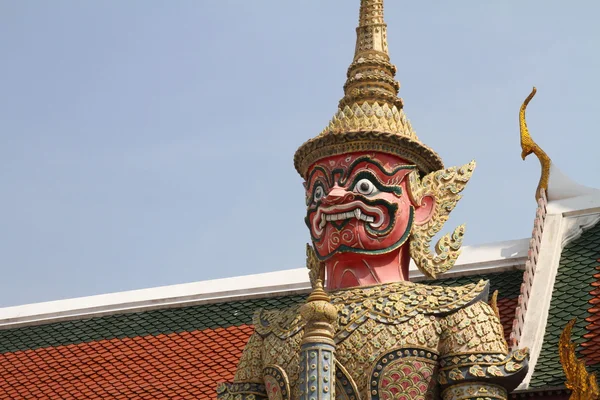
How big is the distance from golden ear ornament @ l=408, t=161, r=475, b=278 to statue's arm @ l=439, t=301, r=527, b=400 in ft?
2.12

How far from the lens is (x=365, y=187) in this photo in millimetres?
8664

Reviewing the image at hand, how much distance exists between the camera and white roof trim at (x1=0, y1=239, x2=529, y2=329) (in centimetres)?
1199

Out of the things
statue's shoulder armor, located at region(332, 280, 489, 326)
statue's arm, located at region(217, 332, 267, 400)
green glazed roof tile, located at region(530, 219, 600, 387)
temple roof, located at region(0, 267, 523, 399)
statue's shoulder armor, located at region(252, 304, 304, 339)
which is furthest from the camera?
temple roof, located at region(0, 267, 523, 399)

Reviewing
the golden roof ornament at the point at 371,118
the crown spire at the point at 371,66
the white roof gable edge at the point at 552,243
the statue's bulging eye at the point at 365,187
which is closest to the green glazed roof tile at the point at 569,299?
the white roof gable edge at the point at 552,243

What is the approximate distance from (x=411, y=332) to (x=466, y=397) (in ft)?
1.82

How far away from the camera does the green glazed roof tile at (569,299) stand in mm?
9938

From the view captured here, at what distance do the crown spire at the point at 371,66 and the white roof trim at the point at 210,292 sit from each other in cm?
322

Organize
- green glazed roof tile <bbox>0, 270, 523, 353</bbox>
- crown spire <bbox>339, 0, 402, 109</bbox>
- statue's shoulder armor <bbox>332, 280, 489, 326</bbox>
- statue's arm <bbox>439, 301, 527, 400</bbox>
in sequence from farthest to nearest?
1. green glazed roof tile <bbox>0, 270, 523, 353</bbox>
2. crown spire <bbox>339, 0, 402, 109</bbox>
3. statue's shoulder armor <bbox>332, 280, 489, 326</bbox>
4. statue's arm <bbox>439, 301, 527, 400</bbox>

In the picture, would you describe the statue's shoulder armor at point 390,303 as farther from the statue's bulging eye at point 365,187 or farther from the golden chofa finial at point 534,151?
the golden chofa finial at point 534,151

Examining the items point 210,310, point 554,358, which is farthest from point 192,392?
point 554,358

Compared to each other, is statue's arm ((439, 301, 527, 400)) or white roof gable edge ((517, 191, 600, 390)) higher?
white roof gable edge ((517, 191, 600, 390))

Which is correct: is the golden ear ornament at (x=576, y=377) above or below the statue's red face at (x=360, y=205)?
below

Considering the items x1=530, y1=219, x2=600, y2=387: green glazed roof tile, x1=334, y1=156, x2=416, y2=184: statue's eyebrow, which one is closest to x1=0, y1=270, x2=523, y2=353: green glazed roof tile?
x1=530, y1=219, x2=600, y2=387: green glazed roof tile

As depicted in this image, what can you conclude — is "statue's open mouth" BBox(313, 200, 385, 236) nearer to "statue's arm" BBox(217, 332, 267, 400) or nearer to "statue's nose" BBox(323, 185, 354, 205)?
"statue's nose" BBox(323, 185, 354, 205)
